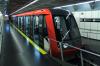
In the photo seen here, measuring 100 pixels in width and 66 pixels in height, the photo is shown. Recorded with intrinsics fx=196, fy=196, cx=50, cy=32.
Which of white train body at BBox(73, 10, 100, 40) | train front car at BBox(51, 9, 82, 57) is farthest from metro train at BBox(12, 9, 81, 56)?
white train body at BBox(73, 10, 100, 40)

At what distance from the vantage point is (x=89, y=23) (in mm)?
21422

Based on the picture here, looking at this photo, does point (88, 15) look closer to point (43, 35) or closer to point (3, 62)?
point (43, 35)

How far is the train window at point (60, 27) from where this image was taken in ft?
28.0

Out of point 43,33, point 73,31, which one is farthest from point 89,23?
point 73,31

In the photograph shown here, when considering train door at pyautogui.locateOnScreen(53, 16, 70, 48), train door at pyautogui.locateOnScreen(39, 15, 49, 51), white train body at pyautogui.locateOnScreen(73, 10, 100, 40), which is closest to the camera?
train door at pyautogui.locateOnScreen(53, 16, 70, 48)

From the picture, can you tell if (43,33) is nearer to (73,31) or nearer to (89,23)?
(73,31)

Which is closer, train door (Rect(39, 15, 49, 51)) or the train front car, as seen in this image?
the train front car

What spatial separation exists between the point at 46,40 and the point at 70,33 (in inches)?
49.9

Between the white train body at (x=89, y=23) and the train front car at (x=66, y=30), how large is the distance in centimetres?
1108

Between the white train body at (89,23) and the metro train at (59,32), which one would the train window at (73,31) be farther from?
the white train body at (89,23)

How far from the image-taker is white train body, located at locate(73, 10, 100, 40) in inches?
775

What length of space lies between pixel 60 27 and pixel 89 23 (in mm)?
13310

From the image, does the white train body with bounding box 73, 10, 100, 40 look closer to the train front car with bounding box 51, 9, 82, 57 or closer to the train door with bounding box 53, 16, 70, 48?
the train front car with bounding box 51, 9, 82, 57

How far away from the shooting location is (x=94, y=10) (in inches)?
786
